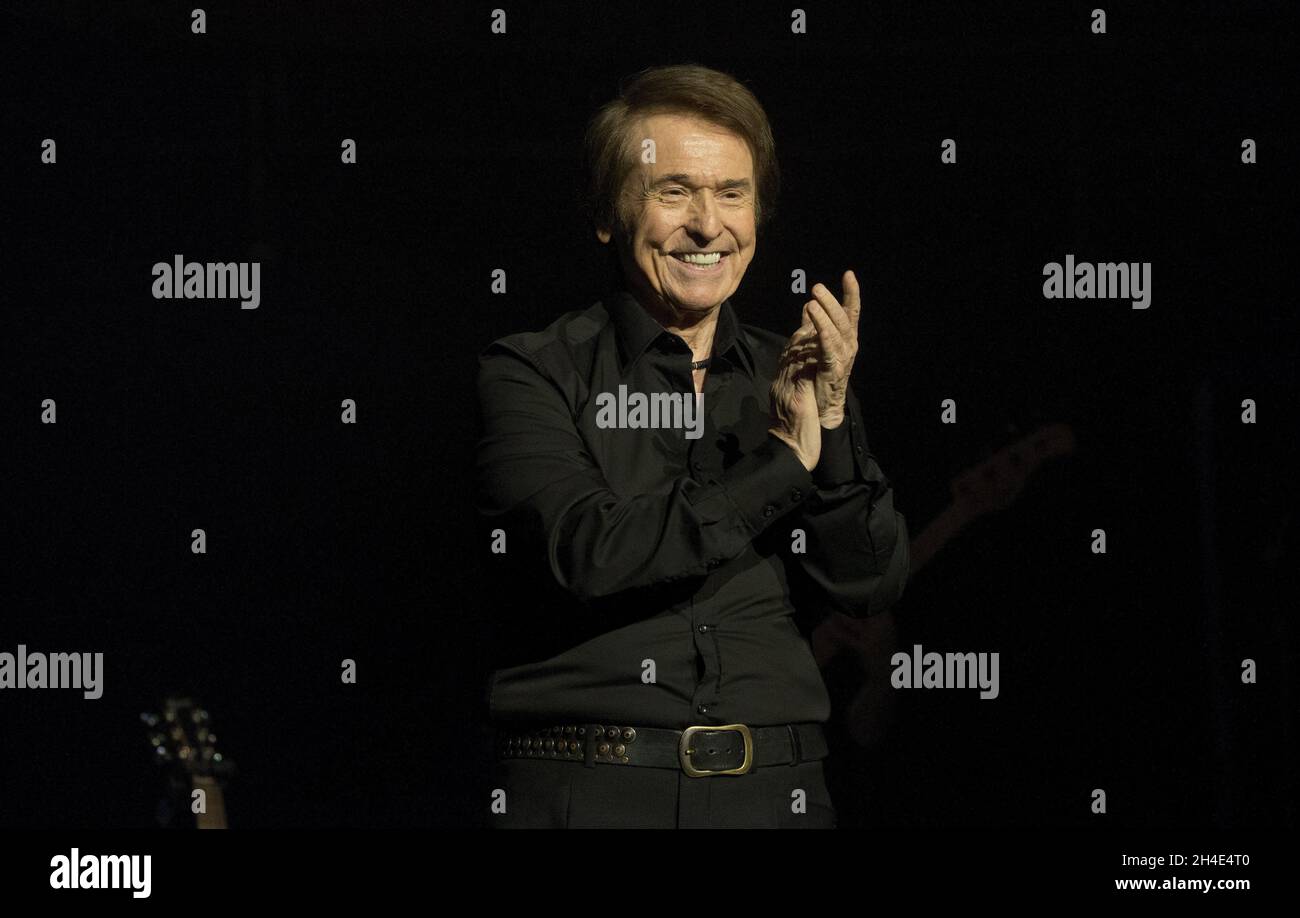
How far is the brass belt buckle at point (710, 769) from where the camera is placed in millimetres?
2963

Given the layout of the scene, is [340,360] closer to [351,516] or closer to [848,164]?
[351,516]

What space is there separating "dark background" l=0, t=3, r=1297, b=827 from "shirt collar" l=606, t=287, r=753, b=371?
0.44 metres

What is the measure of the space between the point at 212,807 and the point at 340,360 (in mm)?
1022

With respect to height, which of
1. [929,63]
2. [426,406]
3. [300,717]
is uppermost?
[929,63]

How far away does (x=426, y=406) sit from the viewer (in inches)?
152

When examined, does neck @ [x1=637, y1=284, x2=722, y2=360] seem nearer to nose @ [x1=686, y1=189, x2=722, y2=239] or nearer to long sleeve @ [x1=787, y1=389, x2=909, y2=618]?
nose @ [x1=686, y1=189, x2=722, y2=239]

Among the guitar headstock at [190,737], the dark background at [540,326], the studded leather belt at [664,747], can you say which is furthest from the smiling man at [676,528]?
the guitar headstock at [190,737]

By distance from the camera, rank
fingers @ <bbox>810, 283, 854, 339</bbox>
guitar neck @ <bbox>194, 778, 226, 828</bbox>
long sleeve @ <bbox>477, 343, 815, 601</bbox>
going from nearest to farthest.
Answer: long sleeve @ <bbox>477, 343, 815, 601</bbox>
fingers @ <bbox>810, 283, 854, 339</bbox>
guitar neck @ <bbox>194, 778, 226, 828</bbox>

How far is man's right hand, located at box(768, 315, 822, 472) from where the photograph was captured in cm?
302

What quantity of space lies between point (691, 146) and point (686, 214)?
134mm

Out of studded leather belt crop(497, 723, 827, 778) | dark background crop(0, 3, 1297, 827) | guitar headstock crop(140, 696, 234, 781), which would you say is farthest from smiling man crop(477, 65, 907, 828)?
guitar headstock crop(140, 696, 234, 781)

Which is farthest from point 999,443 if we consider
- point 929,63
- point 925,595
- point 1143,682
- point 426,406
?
point 426,406

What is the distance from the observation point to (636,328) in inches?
130

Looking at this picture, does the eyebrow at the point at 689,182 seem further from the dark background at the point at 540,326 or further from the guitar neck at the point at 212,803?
the guitar neck at the point at 212,803
